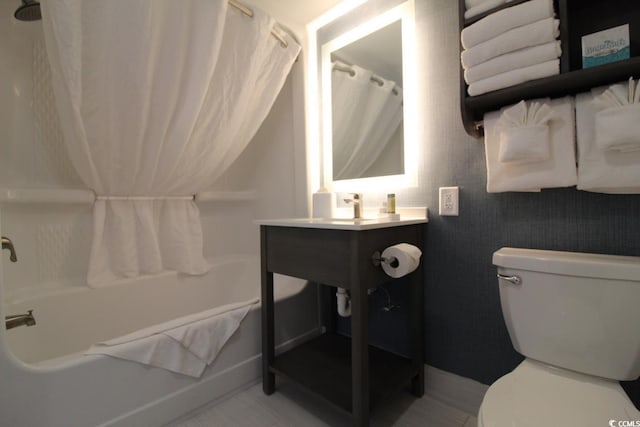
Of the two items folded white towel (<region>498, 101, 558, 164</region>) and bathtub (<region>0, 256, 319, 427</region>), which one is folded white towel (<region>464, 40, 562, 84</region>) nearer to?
folded white towel (<region>498, 101, 558, 164</region>)


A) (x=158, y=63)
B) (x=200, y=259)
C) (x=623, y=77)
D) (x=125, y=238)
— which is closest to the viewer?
(x=623, y=77)

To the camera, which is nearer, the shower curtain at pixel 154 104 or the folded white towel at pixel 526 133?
the folded white towel at pixel 526 133

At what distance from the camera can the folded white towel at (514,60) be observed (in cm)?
85

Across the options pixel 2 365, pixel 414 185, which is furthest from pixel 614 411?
pixel 2 365

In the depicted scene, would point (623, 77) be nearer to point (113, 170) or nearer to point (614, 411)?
point (614, 411)

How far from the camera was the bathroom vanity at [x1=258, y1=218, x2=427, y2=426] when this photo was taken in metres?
0.97

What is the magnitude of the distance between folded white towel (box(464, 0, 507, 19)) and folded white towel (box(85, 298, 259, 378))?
4.99 feet

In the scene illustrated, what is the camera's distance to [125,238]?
154cm

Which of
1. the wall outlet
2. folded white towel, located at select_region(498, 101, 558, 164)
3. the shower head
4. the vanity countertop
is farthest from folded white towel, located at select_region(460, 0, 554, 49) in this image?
the shower head

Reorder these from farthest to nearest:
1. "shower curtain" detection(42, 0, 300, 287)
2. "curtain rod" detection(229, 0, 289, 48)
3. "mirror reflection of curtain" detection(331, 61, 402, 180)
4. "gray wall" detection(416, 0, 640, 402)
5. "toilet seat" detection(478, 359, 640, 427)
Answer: "mirror reflection of curtain" detection(331, 61, 402, 180), "curtain rod" detection(229, 0, 289, 48), "shower curtain" detection(42, 0, 300, 287), "gray wall" detection(416, 0, 640, 402), "toilet seat" detection(478, 359, 640, 427)

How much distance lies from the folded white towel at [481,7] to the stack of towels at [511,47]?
0.05m

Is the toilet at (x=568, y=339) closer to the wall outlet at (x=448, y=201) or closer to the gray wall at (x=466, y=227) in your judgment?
the gray wall at (x=466, y=227)

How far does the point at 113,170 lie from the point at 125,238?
1.24ft

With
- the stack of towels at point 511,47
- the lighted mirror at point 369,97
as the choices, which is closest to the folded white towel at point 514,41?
the stack of towels at point 511,47
